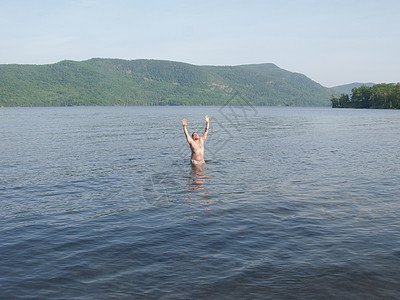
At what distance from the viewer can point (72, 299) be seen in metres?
7.28

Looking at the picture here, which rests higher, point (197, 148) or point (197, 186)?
point (197, 148)

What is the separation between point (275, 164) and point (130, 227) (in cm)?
1368

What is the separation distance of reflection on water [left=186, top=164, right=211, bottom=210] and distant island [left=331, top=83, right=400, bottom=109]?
483 feet

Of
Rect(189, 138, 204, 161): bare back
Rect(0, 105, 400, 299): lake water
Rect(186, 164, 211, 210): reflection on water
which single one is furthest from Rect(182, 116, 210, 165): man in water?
Rect(0, 105, 400, 299): lake water

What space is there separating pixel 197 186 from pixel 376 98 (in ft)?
539

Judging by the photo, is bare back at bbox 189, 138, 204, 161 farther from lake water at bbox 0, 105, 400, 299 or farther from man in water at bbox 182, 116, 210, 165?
lake water at bbox 0, 105, 400, 299

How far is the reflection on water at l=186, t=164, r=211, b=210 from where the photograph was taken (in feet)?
47.8

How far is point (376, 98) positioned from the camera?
156875 mm

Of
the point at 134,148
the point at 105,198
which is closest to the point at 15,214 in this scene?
the point at 105,198

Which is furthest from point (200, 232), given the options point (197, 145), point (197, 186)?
point (197, 145)

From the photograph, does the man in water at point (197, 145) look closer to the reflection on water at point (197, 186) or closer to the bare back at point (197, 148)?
the bare back at point (197, 148)

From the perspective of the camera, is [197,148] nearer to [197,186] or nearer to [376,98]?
[197,186]

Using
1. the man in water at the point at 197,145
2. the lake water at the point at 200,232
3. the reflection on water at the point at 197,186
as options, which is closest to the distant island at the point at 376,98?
the lake water at the point at 200,232

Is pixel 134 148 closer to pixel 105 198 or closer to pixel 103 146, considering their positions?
pixel 103 146
